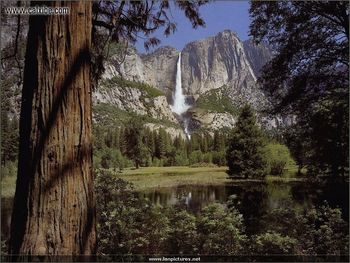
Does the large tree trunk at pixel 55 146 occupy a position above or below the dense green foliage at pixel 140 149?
below

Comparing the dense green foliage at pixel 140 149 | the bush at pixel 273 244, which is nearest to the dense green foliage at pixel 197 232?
the bush at pixel 273 244

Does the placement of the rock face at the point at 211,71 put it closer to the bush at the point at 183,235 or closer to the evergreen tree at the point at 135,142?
the evergreen tree at the point at 135,142

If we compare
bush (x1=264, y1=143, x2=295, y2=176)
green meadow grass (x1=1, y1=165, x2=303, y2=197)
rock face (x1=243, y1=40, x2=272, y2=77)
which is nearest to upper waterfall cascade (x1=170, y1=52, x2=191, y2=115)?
green meadow grass (x1=1, y1=165, x2=303, y2=197)

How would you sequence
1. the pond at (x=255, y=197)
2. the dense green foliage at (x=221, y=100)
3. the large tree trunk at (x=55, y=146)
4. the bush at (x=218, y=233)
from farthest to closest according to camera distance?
the dense green foliage at (x=221, y=100), the pond at (x=255, y=197), the bush at (x=218, y=233), the large tree trunk at (x=55, y=146)

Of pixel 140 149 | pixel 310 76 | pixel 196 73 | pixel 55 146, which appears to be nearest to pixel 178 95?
pixel 196 73

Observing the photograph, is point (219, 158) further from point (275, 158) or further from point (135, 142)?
point (275, 158)

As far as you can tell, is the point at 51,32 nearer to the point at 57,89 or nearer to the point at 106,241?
the point at 57,89

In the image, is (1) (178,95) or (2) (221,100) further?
(2) (221,100)
